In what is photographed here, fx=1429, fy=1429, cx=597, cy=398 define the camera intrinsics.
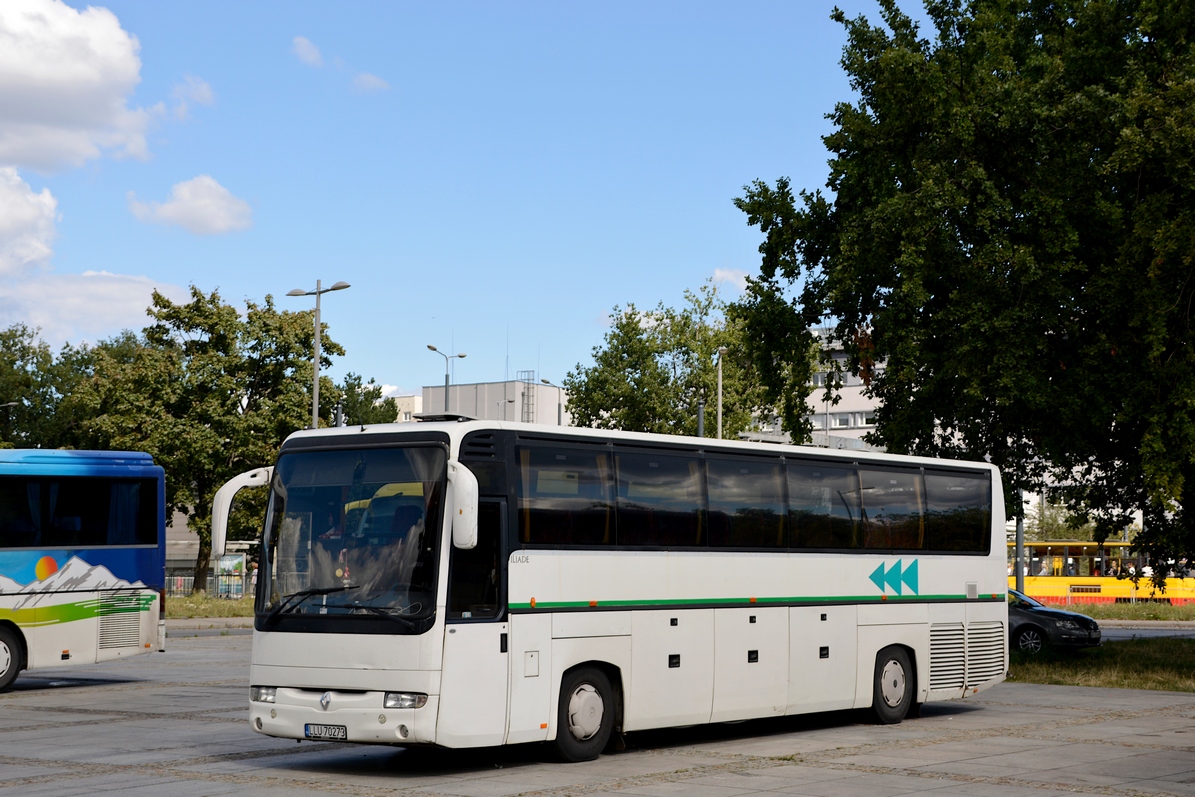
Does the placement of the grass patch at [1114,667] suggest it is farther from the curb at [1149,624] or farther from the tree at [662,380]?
the tree at [662,380]

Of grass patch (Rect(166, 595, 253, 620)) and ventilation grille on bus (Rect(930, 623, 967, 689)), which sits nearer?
ventilation grille on bus (Rect(930, 623, 967, 689))

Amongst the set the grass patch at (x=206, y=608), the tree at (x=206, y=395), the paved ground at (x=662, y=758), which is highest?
the tree at (x=206, y=395)

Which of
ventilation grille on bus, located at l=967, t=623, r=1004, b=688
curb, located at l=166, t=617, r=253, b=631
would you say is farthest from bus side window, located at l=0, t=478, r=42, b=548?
curb, located at l=166, t=617, r=253, b=631

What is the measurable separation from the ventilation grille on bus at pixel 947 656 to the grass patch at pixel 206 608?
29984 millimetres

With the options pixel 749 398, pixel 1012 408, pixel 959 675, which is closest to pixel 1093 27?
pixel 1012 408

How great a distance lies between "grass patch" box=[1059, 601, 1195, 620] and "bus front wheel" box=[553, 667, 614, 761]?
35.9 m

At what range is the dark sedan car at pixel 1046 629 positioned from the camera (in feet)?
95.8

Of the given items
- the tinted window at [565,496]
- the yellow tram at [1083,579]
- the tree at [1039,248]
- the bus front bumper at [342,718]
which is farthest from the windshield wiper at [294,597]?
the yellow tram at [1083,579]

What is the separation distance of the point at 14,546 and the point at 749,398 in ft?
169

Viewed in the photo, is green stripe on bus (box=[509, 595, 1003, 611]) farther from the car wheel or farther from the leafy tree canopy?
the leafy tree canopy

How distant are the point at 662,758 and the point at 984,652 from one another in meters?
7.08

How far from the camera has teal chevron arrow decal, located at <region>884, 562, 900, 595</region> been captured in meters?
18.0

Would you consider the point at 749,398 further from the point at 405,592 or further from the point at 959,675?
the point at 405,592

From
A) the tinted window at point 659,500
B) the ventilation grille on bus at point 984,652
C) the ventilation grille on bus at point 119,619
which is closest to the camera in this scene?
the tinted window at point 659,500
